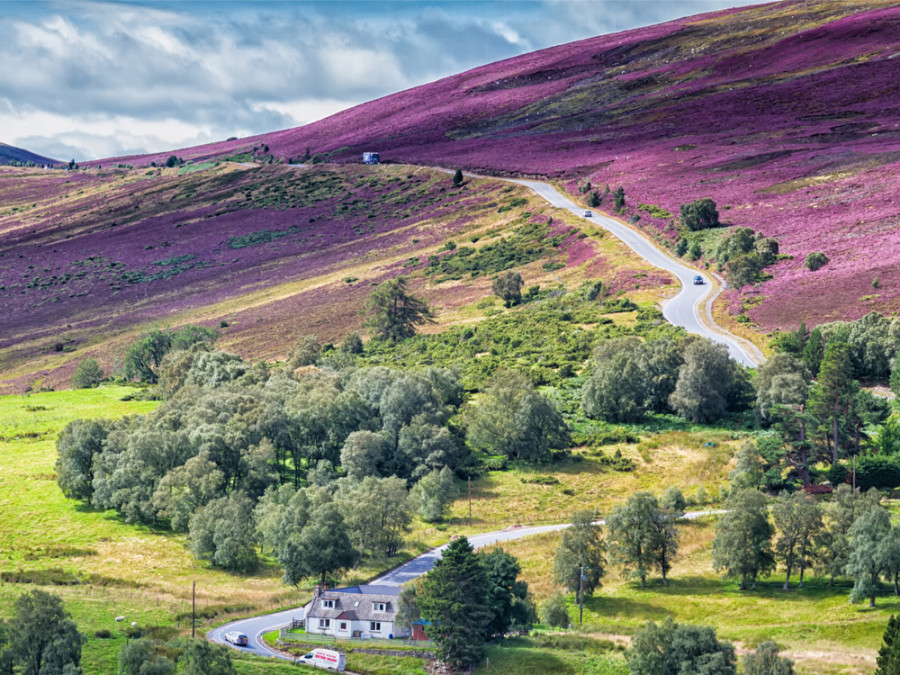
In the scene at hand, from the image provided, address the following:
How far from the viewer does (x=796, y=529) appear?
208 ft

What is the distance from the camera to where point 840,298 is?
10450 centimetres

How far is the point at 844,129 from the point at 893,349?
80938 mm

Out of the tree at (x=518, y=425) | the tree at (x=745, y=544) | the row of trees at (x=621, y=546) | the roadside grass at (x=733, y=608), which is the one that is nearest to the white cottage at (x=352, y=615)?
the roadside grass at (x=733, y=608)

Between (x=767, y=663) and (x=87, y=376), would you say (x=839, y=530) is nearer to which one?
(x=767, y=663)

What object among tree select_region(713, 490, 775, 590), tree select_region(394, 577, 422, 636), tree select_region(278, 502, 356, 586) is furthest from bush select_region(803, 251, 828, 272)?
tree select_region(394, 577, 422, 636)

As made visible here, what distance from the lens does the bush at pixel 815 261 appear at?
4508 inches

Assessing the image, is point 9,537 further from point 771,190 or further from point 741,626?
point 771,190

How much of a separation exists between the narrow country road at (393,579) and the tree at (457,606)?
6.08ft

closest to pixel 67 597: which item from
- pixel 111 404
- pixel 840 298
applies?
pixel 111 404

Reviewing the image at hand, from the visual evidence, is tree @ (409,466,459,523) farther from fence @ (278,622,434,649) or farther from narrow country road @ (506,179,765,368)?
narrow country road @ (506,179,765,368)

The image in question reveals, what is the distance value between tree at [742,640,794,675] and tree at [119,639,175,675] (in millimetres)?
27714

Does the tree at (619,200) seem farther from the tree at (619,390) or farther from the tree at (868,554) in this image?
the tree at (868,554)

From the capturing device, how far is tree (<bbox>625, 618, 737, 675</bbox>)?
4897 cm

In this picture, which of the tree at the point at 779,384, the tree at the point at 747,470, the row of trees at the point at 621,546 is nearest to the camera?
the row of trees at the point at 621,546
